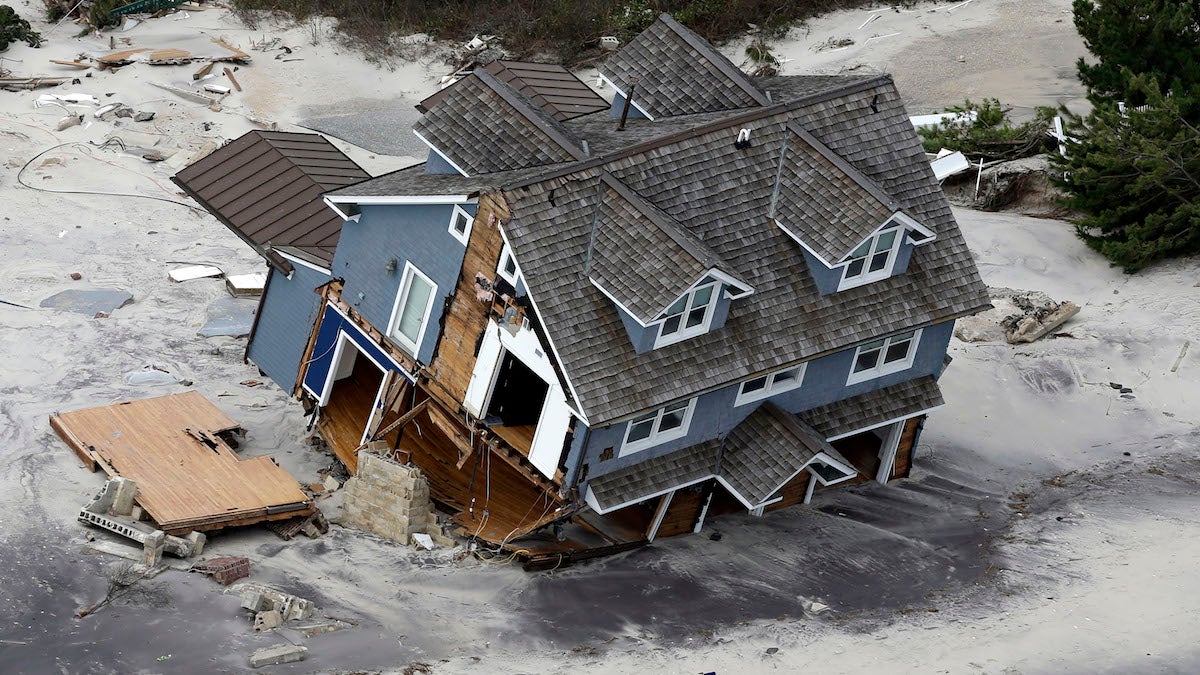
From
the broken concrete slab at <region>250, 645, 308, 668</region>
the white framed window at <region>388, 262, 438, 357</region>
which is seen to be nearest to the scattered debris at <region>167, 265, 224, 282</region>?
the white framed window at <region>388, 262, 438, 357</region>

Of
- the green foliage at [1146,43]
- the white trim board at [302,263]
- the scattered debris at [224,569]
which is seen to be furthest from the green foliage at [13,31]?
the green foliage at [1146,43]

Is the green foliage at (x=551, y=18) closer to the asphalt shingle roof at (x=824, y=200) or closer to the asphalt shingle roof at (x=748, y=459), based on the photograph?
the asphalt shingle roof at (x=824, y=200)

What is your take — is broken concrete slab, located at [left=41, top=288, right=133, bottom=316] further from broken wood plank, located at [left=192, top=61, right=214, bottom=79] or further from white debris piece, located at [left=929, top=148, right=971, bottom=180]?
white debris piece, located at [left=929, top=148, right=971, bottom=180]

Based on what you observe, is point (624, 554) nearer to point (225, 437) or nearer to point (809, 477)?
point (809, 477)

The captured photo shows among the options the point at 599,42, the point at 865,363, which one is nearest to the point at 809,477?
the point at 865,363

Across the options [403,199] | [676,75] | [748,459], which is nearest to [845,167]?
[676,75]

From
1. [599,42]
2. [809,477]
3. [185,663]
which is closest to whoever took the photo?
[185,663]
